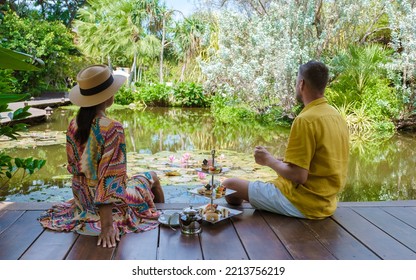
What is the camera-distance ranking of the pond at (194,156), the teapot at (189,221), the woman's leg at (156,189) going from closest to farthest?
1. the teapot at (189,221)
2. the woman's leg at (156,189)
3. the pond at (194,156)

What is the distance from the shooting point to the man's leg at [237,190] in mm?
2418

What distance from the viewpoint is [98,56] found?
1844 cm

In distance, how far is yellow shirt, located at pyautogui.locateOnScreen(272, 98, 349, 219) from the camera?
2.12 meters

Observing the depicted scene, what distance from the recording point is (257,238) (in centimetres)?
201

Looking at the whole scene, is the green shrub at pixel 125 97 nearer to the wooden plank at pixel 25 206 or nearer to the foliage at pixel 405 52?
the foliage at pixel 405 52

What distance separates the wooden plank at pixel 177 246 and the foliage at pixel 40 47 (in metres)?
12.0

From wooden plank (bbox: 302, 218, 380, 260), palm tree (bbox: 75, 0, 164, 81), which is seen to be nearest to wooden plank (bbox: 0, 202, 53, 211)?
wooden plank (bbox: 302, 218, 380, 260)

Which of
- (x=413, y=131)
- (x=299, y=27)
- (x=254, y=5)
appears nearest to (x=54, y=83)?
(x=254, y=5)

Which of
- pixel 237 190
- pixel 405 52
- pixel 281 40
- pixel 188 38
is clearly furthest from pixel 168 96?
pixel 237 190

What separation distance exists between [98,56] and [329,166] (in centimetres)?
1737

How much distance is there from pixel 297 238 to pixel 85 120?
1.06 meters

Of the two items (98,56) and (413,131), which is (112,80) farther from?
(98,56)

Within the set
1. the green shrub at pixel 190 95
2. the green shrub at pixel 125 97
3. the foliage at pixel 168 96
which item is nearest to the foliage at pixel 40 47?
the green shrub at pixel 125 97

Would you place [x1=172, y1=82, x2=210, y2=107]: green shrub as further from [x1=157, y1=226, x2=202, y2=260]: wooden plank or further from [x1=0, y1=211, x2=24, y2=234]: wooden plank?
[x1=157, y1=226, x2=202, y2=260]: wooden plank
